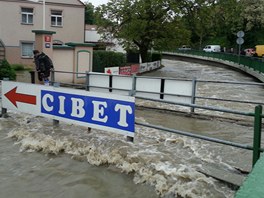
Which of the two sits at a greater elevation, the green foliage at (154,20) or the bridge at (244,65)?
the green foliage at (154,20)

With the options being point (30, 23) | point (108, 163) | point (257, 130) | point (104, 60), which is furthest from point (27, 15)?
point (257, 130)

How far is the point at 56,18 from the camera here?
34.4m

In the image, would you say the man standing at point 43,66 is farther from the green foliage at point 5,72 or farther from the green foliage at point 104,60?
the green foliage at point 104,60

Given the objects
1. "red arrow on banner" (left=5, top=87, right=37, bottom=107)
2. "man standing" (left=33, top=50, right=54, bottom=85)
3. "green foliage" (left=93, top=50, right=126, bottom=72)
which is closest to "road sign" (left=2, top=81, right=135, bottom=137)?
"red arrow on banner" (left=5, top=87, right=37, bottom=107)

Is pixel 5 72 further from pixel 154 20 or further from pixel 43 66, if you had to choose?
pixel 154 20

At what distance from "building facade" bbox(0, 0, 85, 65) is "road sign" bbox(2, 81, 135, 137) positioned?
24.6 meters

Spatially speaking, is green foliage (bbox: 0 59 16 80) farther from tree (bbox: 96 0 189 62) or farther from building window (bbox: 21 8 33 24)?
building window (bbox: 21 8 33 24)

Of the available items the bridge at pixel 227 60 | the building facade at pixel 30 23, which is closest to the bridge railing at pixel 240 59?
the bridge at pixel 227 60

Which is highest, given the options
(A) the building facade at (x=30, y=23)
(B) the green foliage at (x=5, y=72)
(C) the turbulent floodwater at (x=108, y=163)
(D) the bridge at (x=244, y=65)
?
(A) the building facade at (x=30, y=23)

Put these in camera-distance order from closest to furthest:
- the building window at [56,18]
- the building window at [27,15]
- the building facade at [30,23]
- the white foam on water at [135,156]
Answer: the white foam on water at [135,156] < the building facade at [30,23] < the building window at [27,15] < the building window at [56,18]

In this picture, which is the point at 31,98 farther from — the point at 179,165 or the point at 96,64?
the point at 96,64

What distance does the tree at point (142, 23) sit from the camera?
29516mm

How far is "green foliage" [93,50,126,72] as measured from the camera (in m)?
24.7

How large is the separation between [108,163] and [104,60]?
19.7 meters
